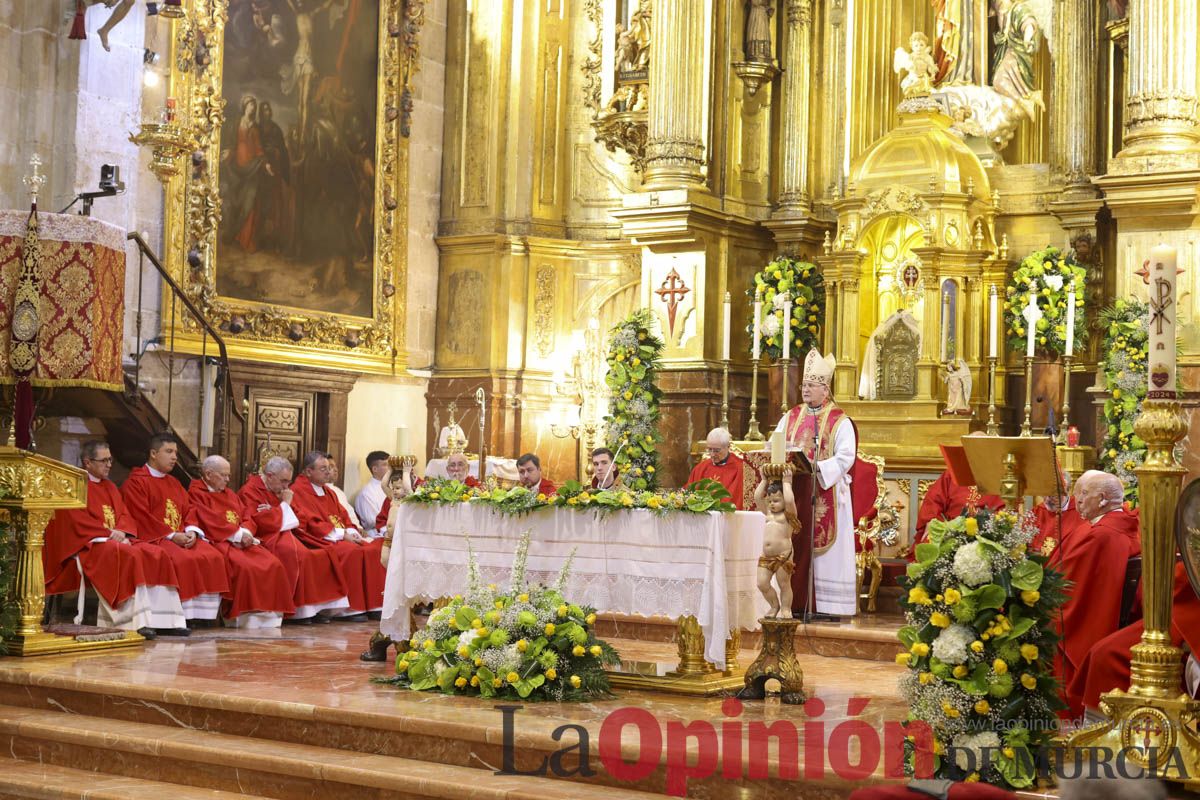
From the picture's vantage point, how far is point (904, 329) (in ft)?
45.6

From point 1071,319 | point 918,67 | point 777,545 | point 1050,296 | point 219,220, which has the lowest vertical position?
point 777,545

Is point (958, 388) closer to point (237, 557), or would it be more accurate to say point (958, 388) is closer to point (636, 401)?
point (636, 401)

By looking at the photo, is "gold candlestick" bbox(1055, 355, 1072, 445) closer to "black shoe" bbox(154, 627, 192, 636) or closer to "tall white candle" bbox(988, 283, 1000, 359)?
"tall white candle" bbox(988, 283, 1000, 359)

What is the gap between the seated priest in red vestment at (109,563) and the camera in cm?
1034

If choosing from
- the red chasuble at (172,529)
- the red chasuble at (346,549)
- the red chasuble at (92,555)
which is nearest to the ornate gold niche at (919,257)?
the red chasuble at (346,549)

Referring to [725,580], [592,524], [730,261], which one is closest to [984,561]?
[725,580]

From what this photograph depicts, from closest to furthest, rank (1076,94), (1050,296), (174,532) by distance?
(174,532) < (1050,296) < (1076,94)

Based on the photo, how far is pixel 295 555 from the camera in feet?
38.1

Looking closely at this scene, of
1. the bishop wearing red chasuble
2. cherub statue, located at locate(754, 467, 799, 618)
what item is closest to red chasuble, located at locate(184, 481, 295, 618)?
the bishop wearing red chasuble

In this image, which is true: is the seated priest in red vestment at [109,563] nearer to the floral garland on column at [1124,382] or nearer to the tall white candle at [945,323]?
the tall white candle at [945,323]

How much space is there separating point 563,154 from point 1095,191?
6.00m

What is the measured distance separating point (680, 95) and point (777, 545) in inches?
274

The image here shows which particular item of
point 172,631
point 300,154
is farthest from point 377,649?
point 300,154

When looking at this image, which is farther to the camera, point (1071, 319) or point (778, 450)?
point (1071, 319)
